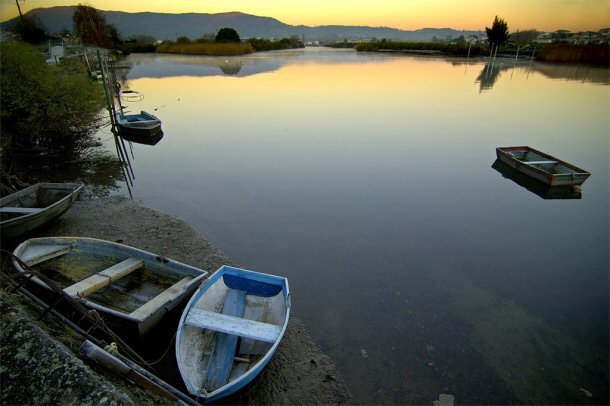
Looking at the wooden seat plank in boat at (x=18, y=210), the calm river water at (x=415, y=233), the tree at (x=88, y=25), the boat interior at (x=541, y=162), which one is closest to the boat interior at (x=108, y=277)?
the wooden seat plank in boat at (x=18, y=210)

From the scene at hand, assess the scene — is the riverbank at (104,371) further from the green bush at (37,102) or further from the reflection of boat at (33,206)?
the green bush at (37,102)

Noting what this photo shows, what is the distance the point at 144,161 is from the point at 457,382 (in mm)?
13439

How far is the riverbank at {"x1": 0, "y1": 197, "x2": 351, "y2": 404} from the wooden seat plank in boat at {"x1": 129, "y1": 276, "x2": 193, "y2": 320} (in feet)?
2.27

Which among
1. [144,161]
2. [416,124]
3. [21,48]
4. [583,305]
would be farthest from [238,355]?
[416,124]

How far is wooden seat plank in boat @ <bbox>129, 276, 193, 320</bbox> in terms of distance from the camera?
187 inches

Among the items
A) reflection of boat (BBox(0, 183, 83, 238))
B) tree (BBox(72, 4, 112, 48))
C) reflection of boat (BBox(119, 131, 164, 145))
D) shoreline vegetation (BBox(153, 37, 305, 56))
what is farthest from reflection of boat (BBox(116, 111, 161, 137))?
shoreline vegetation (BBox(153, 37, 305, 56))

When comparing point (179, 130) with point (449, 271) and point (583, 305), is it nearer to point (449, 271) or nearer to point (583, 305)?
point (449, 271)

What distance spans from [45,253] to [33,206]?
3142 millimetres

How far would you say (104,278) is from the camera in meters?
5.48

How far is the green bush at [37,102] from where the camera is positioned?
1193cm

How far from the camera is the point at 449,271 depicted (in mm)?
7508

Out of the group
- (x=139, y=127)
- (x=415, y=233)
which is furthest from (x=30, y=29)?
(x=415, y=233)

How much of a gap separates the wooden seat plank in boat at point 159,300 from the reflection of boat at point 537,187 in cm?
1208

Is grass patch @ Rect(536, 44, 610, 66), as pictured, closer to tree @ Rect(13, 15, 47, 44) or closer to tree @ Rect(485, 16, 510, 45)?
tree @ Rect(485, 16, 510, 45)
